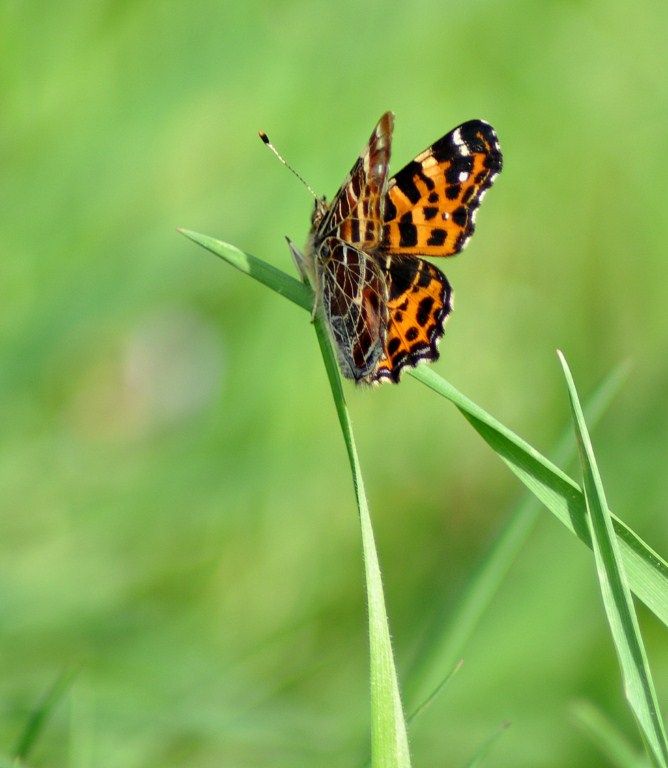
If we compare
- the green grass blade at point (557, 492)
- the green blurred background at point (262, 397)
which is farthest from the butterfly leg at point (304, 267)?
the green grass blade at point (557, 492)

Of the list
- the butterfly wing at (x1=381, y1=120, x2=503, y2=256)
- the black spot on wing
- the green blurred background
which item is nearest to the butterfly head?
the butterfly wing at (x1=381, y1=120, x2=503, y2=256)

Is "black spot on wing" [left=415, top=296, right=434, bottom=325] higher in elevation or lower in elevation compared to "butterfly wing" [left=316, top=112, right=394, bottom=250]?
lower

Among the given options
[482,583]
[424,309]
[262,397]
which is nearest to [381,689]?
[482,583]

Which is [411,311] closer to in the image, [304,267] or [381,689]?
[304,267]

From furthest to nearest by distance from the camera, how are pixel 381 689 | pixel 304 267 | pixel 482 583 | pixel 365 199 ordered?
1. pixel 304 267
2. pixel 365 199
3. pixel 482 583
4. pixel 381 689

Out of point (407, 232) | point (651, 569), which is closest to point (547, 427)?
point (407, 232)

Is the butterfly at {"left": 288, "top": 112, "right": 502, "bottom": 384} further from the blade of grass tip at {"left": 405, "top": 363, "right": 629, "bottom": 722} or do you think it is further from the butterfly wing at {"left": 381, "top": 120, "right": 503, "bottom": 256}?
the blade of grass tip at {"left": 405, "top": 363, "right": 629, "bottom": 722}
